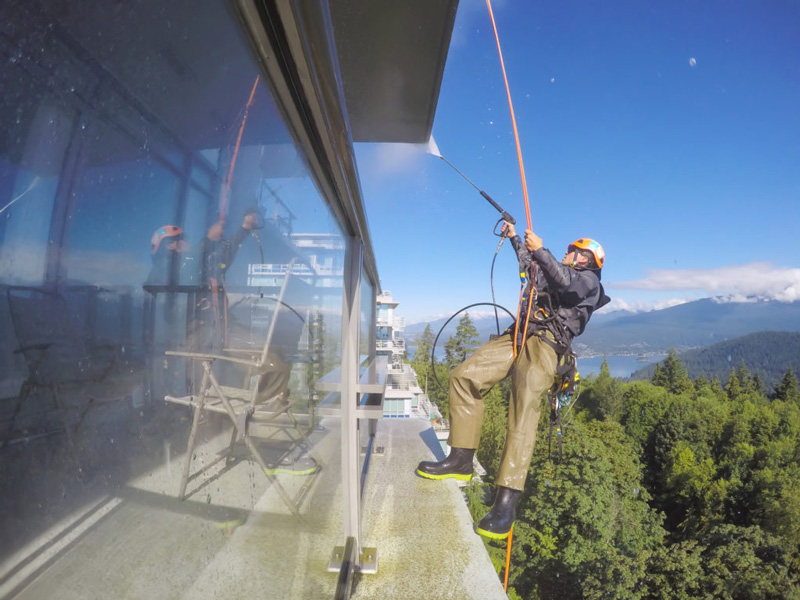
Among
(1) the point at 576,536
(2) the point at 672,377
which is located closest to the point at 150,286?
(1) the point at 576,536

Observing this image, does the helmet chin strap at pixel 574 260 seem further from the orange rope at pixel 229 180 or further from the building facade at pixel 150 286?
the orange rope at pixel 229 180

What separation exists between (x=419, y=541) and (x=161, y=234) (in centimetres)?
402

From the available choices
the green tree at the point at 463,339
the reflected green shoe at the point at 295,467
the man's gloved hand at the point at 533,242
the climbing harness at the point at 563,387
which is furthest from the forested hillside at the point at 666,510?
the reflected green shoe at the point at 295,467

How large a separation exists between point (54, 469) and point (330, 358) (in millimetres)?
1999

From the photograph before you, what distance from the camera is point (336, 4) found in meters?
2.47

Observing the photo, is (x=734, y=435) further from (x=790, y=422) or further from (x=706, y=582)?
(x=706, y=582)

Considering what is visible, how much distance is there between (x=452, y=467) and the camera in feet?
10.7

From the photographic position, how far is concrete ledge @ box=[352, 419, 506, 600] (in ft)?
10.9

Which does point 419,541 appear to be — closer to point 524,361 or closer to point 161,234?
point 524,361

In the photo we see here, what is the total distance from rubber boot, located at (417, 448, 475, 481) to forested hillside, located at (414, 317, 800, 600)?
11975 millimetres

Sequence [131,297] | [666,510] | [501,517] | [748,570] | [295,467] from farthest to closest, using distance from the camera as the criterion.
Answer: [666,510], [748,570], [501,517], [295,467], [131,297]

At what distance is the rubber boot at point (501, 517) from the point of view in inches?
114

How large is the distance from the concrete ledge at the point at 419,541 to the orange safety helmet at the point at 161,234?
10.8 ft

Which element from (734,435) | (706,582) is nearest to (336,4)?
(706,582)
